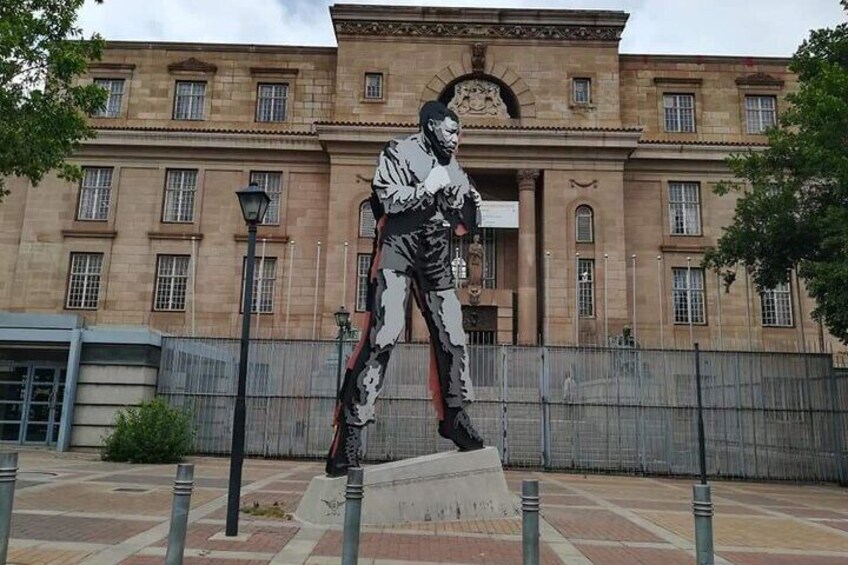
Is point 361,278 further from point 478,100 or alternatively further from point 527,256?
point 478,100

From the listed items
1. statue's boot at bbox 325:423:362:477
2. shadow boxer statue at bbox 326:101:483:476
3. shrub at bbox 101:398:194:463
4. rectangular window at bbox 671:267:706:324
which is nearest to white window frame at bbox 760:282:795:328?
rectangular window at bbox 671:267:706:324

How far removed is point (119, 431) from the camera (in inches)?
725

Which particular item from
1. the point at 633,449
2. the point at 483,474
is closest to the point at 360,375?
the point at 483,474

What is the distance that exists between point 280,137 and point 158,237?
846 cm

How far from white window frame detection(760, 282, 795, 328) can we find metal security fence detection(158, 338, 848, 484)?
705 inches

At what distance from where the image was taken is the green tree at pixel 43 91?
14.7 meters

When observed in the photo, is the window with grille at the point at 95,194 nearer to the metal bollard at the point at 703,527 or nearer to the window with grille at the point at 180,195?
the window with grille at the point at 180,195

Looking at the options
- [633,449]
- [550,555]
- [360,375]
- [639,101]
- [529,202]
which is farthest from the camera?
[639,101]

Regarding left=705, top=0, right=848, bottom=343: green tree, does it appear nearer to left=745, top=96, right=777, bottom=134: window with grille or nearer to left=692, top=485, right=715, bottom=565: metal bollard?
left=692, top=485, right=715, bottom=565: metal bollard

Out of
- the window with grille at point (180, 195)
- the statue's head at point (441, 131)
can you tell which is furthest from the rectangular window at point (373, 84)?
the statue's head at point (441, 131)

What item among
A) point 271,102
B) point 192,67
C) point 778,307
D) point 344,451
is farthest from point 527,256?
point 344,451

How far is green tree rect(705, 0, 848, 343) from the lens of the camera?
17.2 meters

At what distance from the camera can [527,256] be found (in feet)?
117

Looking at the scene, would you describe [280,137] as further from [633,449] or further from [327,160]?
[633,449]
